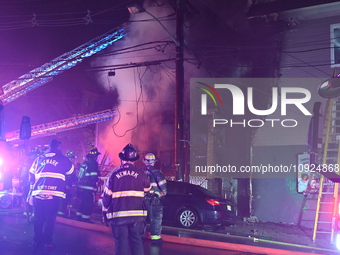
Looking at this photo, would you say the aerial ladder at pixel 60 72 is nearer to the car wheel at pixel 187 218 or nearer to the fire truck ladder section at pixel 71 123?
the fire truck ladder section at pixel 71 123

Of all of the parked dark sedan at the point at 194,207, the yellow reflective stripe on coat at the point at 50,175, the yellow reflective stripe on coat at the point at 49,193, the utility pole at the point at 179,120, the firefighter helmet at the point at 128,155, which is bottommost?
the parked dark sedan at the point at 194,207

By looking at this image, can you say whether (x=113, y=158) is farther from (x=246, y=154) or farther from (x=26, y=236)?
(x=26, y=236)

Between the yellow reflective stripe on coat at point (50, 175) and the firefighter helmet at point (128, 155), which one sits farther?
the yellow reflective stripe on coat at point (50, 175)

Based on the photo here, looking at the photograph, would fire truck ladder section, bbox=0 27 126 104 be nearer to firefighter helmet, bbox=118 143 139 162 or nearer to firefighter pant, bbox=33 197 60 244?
firefighter pant, bbox=33 197 60 244

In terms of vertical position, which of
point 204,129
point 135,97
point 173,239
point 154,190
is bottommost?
point 173,239

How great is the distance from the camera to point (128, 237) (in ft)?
16.2

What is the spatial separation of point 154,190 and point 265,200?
7359mm

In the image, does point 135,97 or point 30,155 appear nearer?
point 30,155

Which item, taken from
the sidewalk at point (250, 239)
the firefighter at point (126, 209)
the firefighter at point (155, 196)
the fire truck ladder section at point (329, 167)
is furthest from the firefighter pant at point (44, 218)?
the fire truck ladder section at point (329, 167)

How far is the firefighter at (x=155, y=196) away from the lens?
697 cm

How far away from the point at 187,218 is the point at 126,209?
5855 millimetres

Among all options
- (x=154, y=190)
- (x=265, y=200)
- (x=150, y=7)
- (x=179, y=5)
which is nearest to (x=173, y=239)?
(x=154, y=190)

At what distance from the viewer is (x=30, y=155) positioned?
10516 millimetres

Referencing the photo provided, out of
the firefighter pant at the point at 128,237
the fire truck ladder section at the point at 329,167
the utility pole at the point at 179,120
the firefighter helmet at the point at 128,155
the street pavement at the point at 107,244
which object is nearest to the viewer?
the firefighter pant at the point at 128,237
